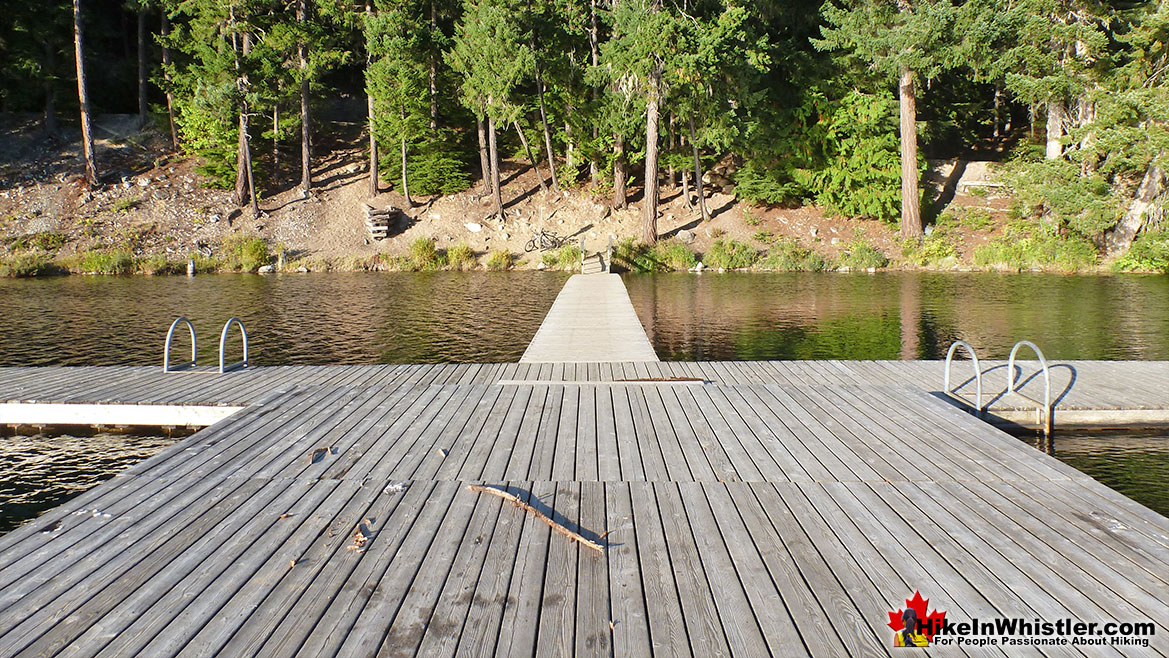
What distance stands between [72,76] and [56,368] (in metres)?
33.6

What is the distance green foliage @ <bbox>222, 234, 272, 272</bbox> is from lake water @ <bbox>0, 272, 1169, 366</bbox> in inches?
144

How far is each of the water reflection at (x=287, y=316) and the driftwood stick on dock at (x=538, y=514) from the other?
7107mm

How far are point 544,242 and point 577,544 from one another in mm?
26879

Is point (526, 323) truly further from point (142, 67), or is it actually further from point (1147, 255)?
point (142, 67)

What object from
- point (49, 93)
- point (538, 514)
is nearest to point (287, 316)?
point (538, 514)

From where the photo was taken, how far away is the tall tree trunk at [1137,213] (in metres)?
25.0

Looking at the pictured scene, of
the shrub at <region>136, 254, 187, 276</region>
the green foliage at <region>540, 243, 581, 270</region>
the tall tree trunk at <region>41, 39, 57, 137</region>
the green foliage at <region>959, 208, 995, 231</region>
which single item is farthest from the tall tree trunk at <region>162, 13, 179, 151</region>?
A: the green foliage at <region>959, 208, 995, 231</region>

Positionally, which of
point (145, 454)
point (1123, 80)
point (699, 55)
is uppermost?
point (699, 55)

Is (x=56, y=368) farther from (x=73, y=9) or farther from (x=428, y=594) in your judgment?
(x=73, y=9)

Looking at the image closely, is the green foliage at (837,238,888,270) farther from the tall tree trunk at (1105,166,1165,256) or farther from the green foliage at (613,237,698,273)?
the tall tree trunk at (1105,166,1165,256)

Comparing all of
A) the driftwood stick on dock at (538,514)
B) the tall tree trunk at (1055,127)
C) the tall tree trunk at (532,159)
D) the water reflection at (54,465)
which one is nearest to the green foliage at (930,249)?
the tall tree trunk at (1055,127)

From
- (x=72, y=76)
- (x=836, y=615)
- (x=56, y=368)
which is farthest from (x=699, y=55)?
(x=72, y=76)

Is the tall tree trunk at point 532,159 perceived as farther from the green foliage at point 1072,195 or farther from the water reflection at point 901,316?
the green foliage at point 1072,195

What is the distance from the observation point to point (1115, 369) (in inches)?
393
